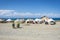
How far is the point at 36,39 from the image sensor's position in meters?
11.3

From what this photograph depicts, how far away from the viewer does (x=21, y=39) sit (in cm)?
1127

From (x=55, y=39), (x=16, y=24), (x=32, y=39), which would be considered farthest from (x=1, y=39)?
(x=16, y=24)

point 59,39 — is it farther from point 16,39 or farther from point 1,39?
point 1,39

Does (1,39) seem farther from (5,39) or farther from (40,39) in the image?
(40,39)

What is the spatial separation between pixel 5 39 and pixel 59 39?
13.3ft

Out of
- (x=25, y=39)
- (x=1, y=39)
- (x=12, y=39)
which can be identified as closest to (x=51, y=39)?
(x=25, y=39)

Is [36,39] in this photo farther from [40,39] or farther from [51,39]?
[51,39]

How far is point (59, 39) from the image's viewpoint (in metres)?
11.3

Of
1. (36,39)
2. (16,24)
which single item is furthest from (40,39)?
(16,24)

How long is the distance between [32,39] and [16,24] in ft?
36.1

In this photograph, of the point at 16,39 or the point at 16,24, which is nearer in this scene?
the point at 16,39

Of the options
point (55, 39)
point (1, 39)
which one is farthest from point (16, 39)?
point (55, 39)

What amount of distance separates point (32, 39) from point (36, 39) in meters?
0.30

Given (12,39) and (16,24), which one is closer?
(12,39)
